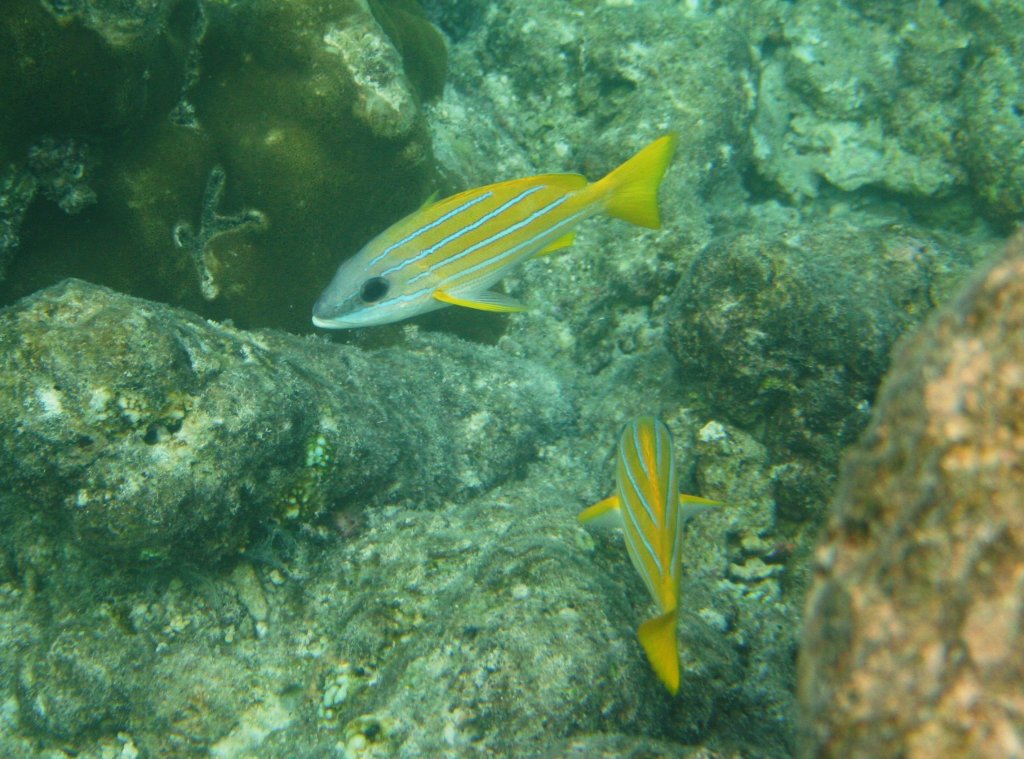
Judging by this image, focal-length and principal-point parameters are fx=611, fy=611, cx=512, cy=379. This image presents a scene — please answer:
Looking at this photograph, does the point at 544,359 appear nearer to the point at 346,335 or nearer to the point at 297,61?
the point at 346,335

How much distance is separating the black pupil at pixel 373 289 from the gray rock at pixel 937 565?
2499 mm

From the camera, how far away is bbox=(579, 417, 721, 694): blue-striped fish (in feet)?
5.44

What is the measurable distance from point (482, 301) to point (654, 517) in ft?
5.27

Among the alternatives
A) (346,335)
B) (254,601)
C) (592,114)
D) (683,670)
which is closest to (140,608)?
(254,601)

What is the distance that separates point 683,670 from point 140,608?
2607 millimetres

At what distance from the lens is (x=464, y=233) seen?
10.2 feet

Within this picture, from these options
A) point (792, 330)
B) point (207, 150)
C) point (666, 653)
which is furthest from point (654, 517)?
point (207, 150)

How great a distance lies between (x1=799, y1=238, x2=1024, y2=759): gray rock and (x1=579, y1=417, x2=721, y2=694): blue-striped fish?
0.72m

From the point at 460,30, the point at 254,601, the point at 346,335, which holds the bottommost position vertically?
the point at 254,601

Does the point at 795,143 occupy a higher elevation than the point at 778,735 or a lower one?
higher

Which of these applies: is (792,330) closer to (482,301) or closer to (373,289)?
(482,301)

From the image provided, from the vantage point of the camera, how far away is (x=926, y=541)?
0.85 metres

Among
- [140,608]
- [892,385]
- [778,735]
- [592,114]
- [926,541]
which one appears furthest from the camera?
[592,114]

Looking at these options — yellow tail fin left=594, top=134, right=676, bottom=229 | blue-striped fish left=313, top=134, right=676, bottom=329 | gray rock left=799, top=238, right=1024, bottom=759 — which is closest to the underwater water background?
gray rock left=799, top=238, right=1024, bottom=759
